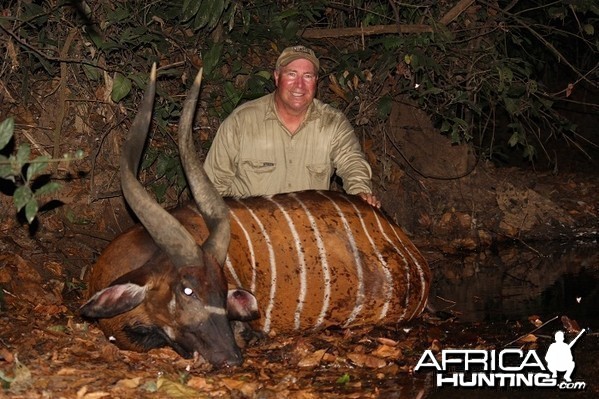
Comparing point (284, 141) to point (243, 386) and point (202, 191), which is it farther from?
point (243, 386)

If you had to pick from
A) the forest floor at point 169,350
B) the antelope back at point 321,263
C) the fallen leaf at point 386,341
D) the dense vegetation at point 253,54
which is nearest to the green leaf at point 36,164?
the forest floor at point 169,350

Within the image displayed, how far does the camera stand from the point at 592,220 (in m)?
7.04

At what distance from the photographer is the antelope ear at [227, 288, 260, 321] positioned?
12.7 feet

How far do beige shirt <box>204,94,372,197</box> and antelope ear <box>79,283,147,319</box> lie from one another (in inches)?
58.4

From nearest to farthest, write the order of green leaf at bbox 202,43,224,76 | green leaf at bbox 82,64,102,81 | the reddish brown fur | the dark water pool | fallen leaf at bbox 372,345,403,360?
the dark water pool → fallen leaf at bbox 372,345,403,360 → the reddish brown fur → green leaf at bbox 82,64,102,81 → green leaf at bbox 202,43,224,76

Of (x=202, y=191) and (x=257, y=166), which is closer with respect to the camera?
(x=202, y=191)

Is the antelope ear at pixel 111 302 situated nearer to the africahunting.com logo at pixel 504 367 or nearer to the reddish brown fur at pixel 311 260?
the reddish brown fur at pixel 311 260

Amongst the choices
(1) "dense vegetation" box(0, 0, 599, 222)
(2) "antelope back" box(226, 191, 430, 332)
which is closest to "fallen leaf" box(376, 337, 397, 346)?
(2) "antelope back" box(226, 191, 430, 332)

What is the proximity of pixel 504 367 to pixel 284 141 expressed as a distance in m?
1.96

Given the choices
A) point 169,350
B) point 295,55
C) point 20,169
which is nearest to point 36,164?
point 20,169

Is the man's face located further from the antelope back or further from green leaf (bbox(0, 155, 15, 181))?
green leaf (bbox(0, 155, 15, 181))

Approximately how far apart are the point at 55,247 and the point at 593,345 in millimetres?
3060

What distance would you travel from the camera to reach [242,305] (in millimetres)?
3887

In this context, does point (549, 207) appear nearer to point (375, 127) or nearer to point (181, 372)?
point (375, 127)
